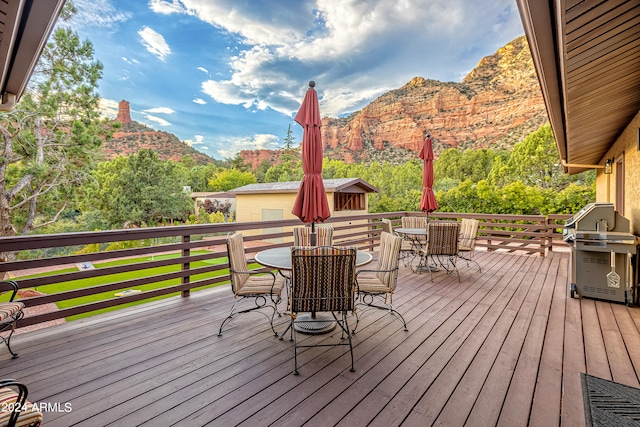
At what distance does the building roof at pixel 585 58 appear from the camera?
191cm

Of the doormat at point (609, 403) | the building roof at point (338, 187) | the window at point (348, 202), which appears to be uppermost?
the building roof at point (338, 187)

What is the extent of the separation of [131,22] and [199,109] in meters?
16.8

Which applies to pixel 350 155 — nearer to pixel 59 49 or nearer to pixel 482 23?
pixel 482 23

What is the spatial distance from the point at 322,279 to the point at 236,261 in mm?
1021

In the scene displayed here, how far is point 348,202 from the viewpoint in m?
13.3

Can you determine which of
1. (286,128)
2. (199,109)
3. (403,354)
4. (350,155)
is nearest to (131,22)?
(199,109)

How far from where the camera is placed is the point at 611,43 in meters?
2.36

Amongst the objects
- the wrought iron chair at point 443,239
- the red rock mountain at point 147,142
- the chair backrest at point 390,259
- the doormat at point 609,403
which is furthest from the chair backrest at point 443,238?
the red rock mountain at point 147,142

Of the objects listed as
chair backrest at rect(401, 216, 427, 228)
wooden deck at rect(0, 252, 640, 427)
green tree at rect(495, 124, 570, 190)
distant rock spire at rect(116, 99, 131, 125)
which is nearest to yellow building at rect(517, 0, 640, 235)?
wooden deck at rect(0, 252, 640, 427)

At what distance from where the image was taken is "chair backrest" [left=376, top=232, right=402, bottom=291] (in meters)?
3.08

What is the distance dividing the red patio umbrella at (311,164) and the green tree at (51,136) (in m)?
11.0

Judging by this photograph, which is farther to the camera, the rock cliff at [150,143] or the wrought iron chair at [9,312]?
the rock cliff at [150,143]

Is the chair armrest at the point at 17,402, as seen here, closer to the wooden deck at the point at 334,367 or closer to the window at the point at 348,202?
the wooden deck at the point at 334,367

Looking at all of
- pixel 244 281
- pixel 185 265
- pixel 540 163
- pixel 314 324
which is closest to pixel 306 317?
pixel 314 324
